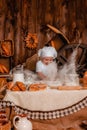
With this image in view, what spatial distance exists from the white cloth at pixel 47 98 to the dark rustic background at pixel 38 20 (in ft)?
5.31

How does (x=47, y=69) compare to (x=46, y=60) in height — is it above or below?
Result: below

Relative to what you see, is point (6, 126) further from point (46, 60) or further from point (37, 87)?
point (46, 60)

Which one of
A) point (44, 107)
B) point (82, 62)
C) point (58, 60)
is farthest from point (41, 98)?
point (82, 62)

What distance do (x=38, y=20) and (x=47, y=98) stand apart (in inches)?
75.5

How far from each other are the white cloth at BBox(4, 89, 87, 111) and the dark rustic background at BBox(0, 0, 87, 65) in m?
1.62

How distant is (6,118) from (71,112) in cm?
63

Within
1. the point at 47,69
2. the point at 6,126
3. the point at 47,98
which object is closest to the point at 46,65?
the point at 47,69

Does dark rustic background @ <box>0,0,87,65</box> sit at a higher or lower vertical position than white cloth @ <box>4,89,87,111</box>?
higher

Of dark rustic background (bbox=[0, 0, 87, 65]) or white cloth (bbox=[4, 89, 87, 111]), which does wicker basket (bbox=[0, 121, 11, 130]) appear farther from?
dark rustic background (bbox=[0, 0, 87, 65])

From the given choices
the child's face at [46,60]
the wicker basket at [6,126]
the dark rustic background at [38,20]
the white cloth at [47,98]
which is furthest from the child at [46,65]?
the wicker basket at [6,126]

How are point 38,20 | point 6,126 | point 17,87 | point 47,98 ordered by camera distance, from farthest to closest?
point 38,20 < point 17,87 < point 47,98 < point 6,126

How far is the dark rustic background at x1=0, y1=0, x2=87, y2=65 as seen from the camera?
4.45 m

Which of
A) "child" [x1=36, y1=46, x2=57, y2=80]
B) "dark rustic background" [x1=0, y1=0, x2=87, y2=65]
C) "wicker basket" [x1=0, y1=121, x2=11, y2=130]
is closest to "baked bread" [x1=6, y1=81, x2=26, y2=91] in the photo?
"wicker basket" [x1=0, y1=121, x2=11, y2=130]

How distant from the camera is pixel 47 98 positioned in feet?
9.36
